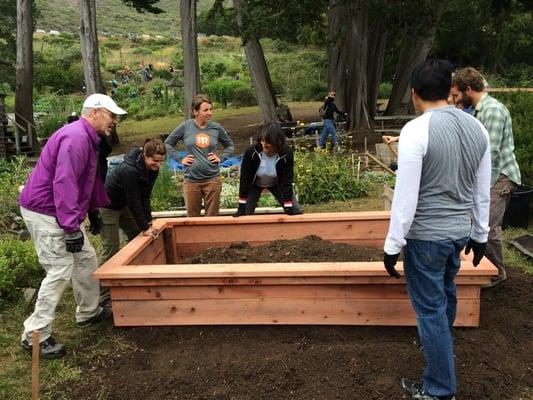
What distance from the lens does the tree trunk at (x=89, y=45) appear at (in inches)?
622

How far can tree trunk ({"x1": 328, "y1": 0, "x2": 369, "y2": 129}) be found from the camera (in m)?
15.2

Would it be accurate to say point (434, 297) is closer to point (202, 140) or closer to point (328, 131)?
point (202, 140)

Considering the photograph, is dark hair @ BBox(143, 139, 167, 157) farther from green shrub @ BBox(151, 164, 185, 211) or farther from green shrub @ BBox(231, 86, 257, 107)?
green shrub @ BBox(231, 86, 257, 107)

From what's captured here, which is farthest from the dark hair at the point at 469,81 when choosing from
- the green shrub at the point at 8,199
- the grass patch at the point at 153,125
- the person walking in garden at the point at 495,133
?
the grass patch at the point at 153,125

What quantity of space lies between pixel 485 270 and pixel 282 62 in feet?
118

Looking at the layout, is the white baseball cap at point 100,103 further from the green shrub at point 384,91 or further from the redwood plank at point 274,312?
the green shrub at point 384,91

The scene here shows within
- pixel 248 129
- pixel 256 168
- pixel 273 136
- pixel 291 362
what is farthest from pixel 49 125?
pixel 291 362

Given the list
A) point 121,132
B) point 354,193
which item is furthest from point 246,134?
point 354,193

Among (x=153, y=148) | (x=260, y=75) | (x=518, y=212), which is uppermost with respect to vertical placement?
(x=260, y=75)

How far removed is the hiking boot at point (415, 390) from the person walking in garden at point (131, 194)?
7.38 ft

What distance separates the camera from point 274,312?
3502mm

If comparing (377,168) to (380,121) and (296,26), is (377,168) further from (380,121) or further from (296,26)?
(380,121)

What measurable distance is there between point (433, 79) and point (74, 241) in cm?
237

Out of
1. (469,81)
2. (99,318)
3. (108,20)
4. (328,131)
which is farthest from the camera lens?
(108,20)
